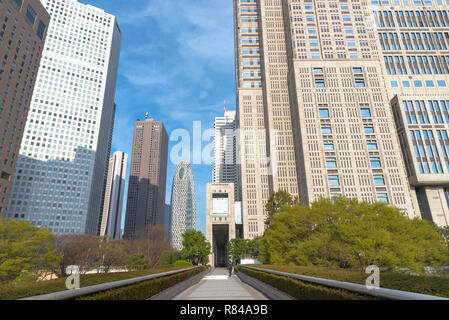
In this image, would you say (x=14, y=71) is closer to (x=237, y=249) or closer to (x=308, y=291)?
(x=237, y=249)

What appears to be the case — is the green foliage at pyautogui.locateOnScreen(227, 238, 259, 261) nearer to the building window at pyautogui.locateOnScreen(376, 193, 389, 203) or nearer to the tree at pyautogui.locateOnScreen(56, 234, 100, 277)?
the building window at pyautogui.locateOnScreen(376, 193, 389, 203)

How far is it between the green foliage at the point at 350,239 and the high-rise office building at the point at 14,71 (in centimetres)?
7591

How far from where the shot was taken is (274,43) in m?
88.7

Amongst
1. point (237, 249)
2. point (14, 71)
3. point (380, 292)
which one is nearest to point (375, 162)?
point (237, 249)

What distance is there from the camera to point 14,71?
72.2 m

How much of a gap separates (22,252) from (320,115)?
223ft

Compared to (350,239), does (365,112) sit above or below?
above

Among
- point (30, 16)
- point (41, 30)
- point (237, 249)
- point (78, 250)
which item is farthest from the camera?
point (41, 30)

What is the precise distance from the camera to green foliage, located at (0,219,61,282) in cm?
2627

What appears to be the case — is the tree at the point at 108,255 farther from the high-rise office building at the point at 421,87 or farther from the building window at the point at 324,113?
the high-rise office building at the point at 421,87

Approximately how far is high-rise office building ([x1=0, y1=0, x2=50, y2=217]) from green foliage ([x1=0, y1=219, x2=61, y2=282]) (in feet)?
153

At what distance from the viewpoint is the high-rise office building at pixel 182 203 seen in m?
167

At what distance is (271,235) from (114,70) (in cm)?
15813

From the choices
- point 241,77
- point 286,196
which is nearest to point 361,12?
point 241,77
